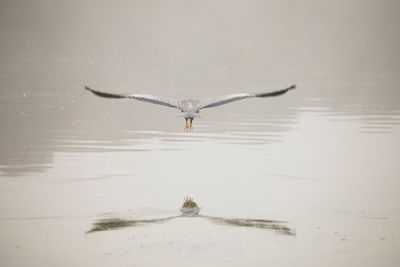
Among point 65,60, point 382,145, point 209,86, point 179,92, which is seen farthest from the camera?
point 65,60

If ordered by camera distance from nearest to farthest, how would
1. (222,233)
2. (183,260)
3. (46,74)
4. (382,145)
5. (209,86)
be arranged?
(183,260) < (222,233) < (382,145) < (209,86) < (46,74)

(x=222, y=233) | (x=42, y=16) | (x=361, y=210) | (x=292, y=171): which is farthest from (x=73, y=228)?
(x=42, y=16)

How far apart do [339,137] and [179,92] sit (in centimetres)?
2562

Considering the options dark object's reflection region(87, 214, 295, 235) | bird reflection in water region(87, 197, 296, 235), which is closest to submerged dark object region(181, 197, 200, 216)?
bird reflection in water region(87, 197, 296, 235)

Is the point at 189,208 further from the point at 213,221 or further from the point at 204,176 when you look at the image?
the point at 204,176

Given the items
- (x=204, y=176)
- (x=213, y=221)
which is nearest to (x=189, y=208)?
(x=213, y=221)

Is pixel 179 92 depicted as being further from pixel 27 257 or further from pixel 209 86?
pixel 27 257

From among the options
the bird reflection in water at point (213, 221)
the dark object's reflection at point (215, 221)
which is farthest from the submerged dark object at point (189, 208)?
the dark object's reflection at point (215, 221)

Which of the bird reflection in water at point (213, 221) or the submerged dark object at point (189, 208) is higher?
the submerged dark object at point (189, 208)

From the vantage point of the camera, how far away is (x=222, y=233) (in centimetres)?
1435

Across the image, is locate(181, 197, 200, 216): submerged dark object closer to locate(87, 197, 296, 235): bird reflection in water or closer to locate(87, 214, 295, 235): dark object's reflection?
locate(87, 197, 296, 235): bird reflection in water

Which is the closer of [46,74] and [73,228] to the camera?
[73,228]

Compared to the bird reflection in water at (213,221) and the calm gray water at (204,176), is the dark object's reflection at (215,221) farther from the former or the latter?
the calm gray water at (204,176)

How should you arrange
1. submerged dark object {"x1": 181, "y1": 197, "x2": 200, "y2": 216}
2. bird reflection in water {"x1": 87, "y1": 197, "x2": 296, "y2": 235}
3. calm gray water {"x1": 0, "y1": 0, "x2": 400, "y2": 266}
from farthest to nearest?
1. submerged dark object {"x1": 181, "y1": 197, "x2": 200, "y2": 216}
2. bird reflection in water {"x1": 87, "y1": 197, "x2": 296, "y2": 235}
3. calm gray water {"x1": 0, "y1": 0, "x2": 400, "y2": 266}
